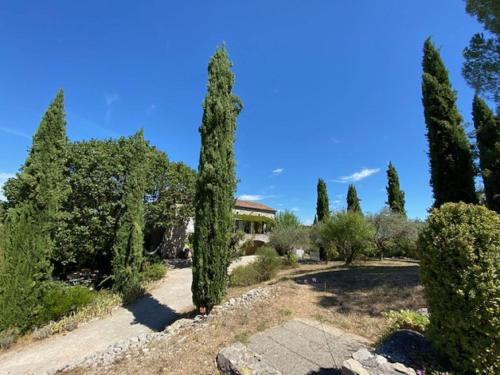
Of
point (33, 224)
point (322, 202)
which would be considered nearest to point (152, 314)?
point (33, 224)

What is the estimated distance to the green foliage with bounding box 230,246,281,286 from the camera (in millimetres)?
9898

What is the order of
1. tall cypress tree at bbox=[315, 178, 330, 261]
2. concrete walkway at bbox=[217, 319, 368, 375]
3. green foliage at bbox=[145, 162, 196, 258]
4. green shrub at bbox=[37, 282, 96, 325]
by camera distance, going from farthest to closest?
tall cypress tree at bbox=[315, 178, 330, 261]
green foliage at bbox=[145, 162, 196, 258]
green shrub at bbox=[37, 282, 96, 325]
concrete walkway at bbox=[217, 319, 368, 375]

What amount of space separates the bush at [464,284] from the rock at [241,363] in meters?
1.93

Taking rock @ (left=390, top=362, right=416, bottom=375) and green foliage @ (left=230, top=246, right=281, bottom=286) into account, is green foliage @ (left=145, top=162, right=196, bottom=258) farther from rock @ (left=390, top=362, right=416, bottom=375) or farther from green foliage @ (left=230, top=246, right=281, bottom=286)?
rock @ (left=390, top=362, right=416, bottom=375)

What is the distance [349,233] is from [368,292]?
5794 mm

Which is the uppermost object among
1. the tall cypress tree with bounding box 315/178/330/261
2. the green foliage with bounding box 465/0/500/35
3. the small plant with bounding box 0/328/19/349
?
the green foliage with bounding box 465/0/500/35

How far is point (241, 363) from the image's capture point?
322cm

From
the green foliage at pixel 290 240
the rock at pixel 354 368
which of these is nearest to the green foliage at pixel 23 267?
the rock at pixel 354 368

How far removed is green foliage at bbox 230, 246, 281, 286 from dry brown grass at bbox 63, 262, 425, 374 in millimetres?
1598

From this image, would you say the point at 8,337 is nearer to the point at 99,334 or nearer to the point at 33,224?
the point at 99,334

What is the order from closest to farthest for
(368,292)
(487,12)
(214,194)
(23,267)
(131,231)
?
(214,194), (23,267), (368,292), (487,12), (131,231)

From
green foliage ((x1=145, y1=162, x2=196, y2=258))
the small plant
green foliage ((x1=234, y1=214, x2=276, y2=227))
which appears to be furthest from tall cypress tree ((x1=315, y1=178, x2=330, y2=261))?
the small plant

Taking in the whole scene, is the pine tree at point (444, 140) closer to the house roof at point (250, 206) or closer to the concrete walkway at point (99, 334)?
the concrete walkway at point (99, 334)

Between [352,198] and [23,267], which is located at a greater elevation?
[352,198]
